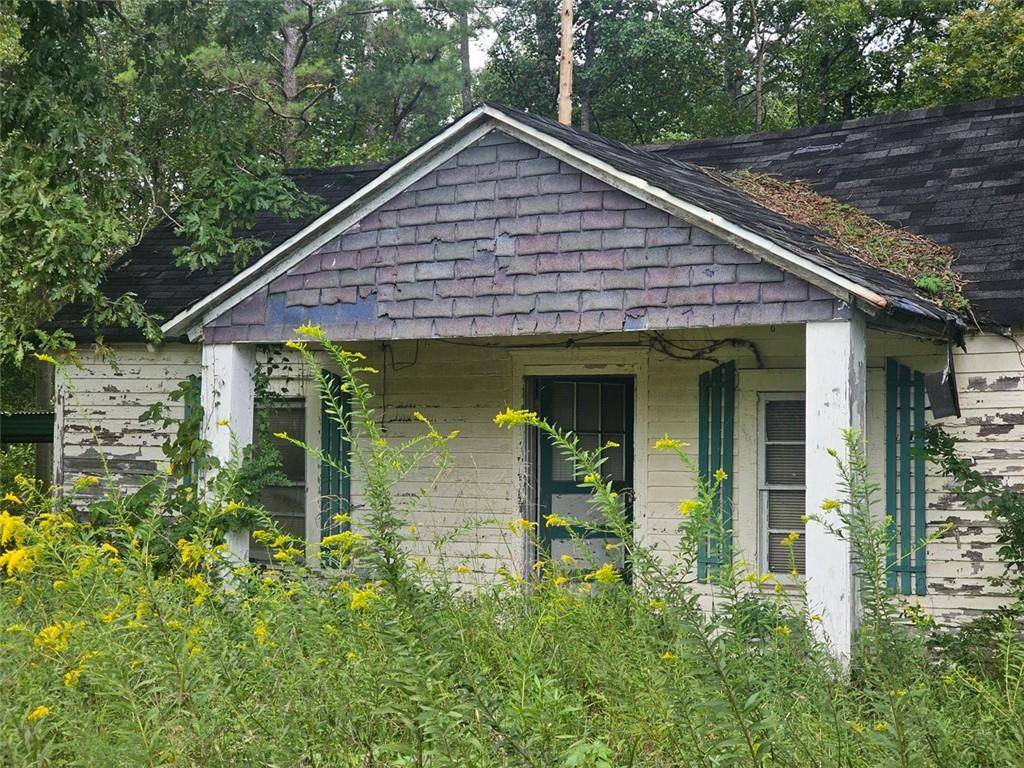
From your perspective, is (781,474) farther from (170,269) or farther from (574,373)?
(170,269)

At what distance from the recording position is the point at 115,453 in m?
12.7

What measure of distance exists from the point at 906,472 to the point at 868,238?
6.57ft

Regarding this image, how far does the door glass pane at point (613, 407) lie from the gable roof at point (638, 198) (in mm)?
2319

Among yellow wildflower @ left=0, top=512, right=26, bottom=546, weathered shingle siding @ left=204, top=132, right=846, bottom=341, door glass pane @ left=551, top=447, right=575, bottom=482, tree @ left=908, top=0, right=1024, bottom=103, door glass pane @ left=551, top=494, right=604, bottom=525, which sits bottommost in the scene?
door glass pane @ left=551, top=494, right=604, bottom=525

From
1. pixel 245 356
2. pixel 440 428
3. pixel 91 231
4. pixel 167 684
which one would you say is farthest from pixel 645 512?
pixel 167 684

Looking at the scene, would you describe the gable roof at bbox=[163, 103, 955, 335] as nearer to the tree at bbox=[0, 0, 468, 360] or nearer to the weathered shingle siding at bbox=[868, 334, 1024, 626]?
the weathered shingle siding at bbox=[868, 334, 1024, 626]

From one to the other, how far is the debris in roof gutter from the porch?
510 millimetres

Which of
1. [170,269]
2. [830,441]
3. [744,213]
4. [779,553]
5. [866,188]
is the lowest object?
[779,553]

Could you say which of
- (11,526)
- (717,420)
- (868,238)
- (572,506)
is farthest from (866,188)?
(11,526)

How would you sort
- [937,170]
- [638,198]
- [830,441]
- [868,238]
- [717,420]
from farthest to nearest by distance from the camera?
1. [937,170]
2. [717,420]
3. [868,238]
4. [638,198]
5. [830,441]

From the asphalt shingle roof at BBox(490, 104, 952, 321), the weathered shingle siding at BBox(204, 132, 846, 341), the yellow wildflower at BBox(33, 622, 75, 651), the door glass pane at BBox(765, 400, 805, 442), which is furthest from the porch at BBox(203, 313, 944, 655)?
the yellow wildflower at BBox(33, 622, 75, 651)

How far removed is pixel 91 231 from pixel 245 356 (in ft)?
8.16

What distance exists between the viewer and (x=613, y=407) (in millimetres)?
11734

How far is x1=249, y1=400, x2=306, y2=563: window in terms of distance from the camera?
40.3ft
